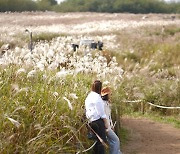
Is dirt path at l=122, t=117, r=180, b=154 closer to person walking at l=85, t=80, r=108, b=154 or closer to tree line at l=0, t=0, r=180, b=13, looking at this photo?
person walking at l=85, t=80, r=108, b=154

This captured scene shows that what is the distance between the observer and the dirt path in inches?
446

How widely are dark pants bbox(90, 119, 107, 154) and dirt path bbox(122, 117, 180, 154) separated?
1.89m

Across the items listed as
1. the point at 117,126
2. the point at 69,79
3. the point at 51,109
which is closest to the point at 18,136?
the point at 51,109

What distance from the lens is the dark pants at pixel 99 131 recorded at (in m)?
9.03

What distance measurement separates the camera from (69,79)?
1053cm

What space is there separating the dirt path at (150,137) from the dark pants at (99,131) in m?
1.89

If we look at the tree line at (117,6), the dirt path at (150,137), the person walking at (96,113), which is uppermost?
the person walking at (96,113)

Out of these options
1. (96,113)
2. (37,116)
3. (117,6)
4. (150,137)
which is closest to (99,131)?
(96,113)

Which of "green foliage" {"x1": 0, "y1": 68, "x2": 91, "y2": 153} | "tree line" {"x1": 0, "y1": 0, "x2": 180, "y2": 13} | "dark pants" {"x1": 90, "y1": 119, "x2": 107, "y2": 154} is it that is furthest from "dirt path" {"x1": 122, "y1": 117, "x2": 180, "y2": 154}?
"tree line" {"x1": 0, "y1": 0, "x2": 180, "y2": 13}

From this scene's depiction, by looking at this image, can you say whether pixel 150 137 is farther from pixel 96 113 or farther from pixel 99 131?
pixel 96 113

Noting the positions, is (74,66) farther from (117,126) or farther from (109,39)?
(109,39)

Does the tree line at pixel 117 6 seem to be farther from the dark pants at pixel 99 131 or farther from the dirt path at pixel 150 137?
the dark pants at pixel 99 131

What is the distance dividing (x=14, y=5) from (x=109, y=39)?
19.3 meters

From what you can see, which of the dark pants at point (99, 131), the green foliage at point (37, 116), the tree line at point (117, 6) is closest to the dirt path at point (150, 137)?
the dark pants at point (99, 131)
